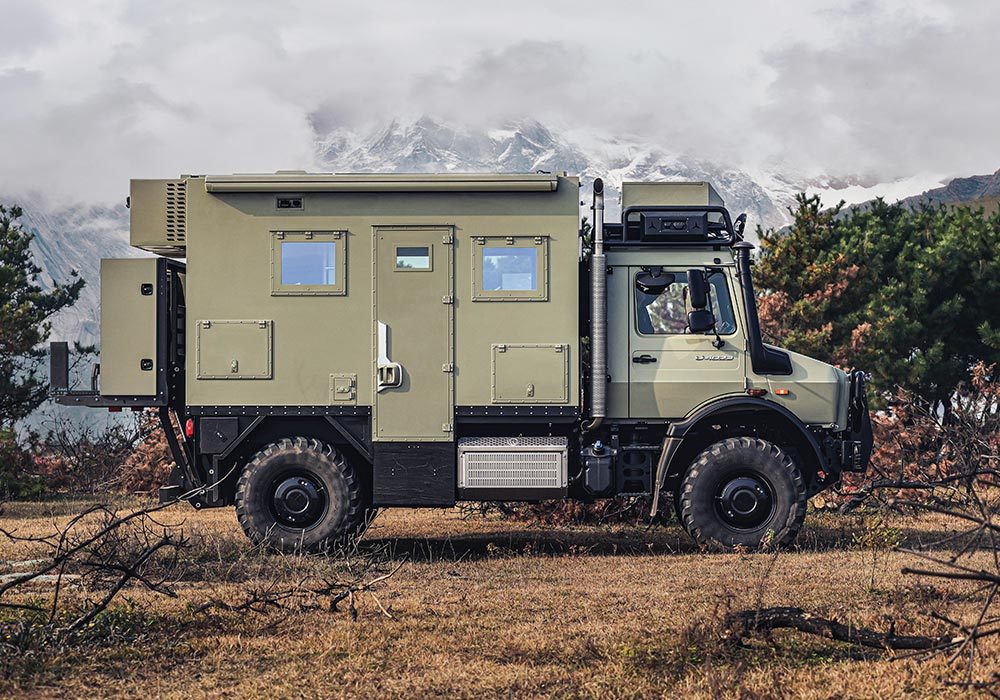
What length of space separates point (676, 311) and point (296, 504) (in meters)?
4.38

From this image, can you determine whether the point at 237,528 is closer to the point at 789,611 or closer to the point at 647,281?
the point at 647,281

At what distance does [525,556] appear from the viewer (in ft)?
38.7

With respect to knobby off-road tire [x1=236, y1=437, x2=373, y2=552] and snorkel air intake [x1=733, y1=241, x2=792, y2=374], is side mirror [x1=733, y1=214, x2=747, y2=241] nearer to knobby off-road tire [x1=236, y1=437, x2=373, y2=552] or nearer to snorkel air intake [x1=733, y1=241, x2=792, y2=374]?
snorkel air intake [x1=733, y1=241, x2=792, y2=374]

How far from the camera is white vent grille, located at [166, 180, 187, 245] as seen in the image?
38.9 feet

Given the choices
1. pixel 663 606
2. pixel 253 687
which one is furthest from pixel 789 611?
pixel 253 687

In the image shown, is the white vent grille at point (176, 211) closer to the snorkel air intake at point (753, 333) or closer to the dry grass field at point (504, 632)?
the dry grass field at point (504, 632)

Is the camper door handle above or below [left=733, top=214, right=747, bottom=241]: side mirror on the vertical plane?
below

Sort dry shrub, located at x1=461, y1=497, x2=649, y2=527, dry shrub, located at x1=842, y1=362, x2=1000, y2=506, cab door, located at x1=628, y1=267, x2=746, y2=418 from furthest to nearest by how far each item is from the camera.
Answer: dry shrub, located at x1=842, y1=362, x2=1000, y2=506, dry shrub, located at x1=461, y1=497, x2=649, y2=527, cab door, located at x1=628, y1=267, x2=746, y2=418

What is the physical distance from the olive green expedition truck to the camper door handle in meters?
0.02

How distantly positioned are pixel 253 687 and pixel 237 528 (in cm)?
814

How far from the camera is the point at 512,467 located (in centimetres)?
1152

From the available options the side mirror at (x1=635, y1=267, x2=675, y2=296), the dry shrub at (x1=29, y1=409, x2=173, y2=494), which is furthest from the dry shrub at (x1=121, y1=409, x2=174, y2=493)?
the side mirror at (x1=635, y1=267, x2=675, y2=296)

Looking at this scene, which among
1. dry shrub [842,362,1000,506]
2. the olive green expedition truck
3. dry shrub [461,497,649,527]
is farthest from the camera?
dry shrub [842,362,1000,506]

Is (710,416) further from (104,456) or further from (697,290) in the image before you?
(104,456)
